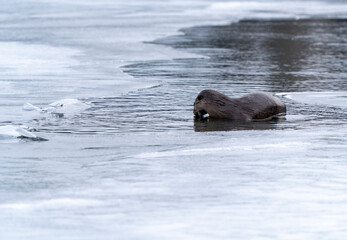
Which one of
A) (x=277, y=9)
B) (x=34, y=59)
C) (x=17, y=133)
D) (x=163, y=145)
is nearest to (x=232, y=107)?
(x=163, y=145)

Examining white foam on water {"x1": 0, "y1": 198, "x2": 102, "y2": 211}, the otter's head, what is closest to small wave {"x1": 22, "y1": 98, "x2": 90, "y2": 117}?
the otter's head

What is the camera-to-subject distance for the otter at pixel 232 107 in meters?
11.0

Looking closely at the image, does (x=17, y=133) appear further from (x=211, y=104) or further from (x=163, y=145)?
(x=211, y=104)

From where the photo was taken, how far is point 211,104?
1094cm

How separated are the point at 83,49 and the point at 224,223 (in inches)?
611

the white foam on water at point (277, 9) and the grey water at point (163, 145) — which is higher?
the grey water at point (163, 145)

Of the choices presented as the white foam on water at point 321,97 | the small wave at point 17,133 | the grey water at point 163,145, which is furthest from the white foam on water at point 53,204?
the white foam on water at point 321,97

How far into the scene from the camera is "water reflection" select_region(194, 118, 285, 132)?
10281 mm

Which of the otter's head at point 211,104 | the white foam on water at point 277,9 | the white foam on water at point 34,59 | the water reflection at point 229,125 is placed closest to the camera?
the water reflection at point 229,125

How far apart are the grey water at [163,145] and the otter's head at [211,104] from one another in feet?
0.82

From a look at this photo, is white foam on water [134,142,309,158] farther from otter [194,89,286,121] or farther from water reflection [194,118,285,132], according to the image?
otter [194,89,286,121]

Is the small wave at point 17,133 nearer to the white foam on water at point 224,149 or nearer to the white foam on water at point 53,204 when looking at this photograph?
the white foam on water at point 224,149

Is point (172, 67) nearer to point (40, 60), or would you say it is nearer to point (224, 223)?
point (40, 60)

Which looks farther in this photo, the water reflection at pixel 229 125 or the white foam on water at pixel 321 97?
the white foam on water at pixel 321 97
